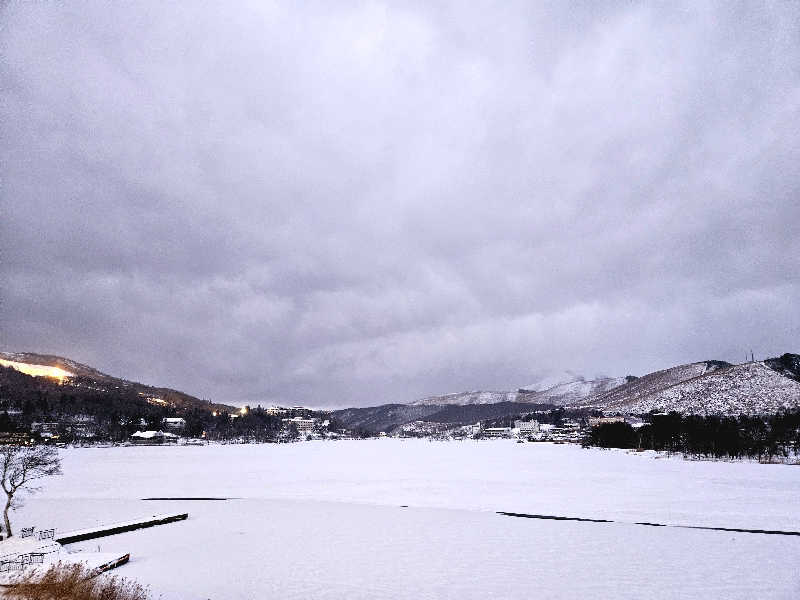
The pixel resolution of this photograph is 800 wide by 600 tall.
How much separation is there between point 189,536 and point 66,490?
36.0 meters

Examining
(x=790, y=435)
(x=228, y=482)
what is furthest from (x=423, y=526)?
(x=790, y=435)

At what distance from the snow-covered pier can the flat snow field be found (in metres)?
1.24

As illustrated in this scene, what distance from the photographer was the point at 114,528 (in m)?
36.7

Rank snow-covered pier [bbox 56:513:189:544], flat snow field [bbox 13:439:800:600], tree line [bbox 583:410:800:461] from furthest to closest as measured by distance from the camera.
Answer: tree line [bbox 583:410:800:461]
snow-covered pier [bbox 56:513:189:544]
flat snow field [bbox 13:439:800:600]

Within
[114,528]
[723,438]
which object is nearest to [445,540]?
[114,528]

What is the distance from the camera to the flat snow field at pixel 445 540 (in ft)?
81.3

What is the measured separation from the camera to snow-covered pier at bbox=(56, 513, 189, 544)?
33.7 m

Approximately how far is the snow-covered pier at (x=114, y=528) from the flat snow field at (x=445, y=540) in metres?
1.24

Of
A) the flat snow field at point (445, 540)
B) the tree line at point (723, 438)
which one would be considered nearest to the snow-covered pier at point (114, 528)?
the flat snow field at point (445, 540)

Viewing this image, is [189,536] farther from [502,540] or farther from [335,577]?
[502,540]

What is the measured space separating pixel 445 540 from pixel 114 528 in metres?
23.8

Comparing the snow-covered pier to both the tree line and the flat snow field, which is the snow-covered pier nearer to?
the flat snow field

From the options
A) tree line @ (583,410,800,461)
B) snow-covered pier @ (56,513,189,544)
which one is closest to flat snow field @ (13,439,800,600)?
snow-covered pier @ (56,513,189,544)

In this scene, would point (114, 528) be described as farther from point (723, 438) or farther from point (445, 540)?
point (723, 438)
